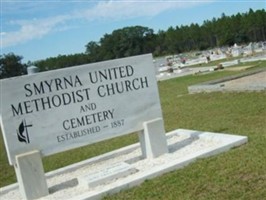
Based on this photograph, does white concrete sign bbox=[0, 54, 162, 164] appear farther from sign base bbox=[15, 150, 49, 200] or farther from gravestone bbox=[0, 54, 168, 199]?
sign base bbox=[15, 150, 49, 200]

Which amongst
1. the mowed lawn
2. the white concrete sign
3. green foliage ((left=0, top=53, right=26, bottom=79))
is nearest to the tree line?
green foliage ((left=0, top=53, right=26, bottom=79))

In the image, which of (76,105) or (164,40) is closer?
(76,105)

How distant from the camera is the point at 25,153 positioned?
19.6 feet

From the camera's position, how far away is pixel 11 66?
69.0 m

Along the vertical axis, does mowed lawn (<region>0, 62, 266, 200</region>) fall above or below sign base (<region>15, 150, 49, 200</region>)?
below

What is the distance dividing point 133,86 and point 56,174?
206cm

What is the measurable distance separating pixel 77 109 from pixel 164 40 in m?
98.9

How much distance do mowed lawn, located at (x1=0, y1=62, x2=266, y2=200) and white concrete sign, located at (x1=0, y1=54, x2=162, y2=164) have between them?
1.44 m

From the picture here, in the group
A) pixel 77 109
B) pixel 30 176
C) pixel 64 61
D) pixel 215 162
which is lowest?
pixel 215 162

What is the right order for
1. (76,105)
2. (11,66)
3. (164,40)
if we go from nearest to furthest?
(76,105), (11,66), (164,40)

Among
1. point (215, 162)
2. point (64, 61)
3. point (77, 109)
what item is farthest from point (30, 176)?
point (64, 61)

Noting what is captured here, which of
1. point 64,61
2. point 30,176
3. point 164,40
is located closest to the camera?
point 30,176

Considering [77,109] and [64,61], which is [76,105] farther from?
[64,61]

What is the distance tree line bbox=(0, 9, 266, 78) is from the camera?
75250 millimetres
